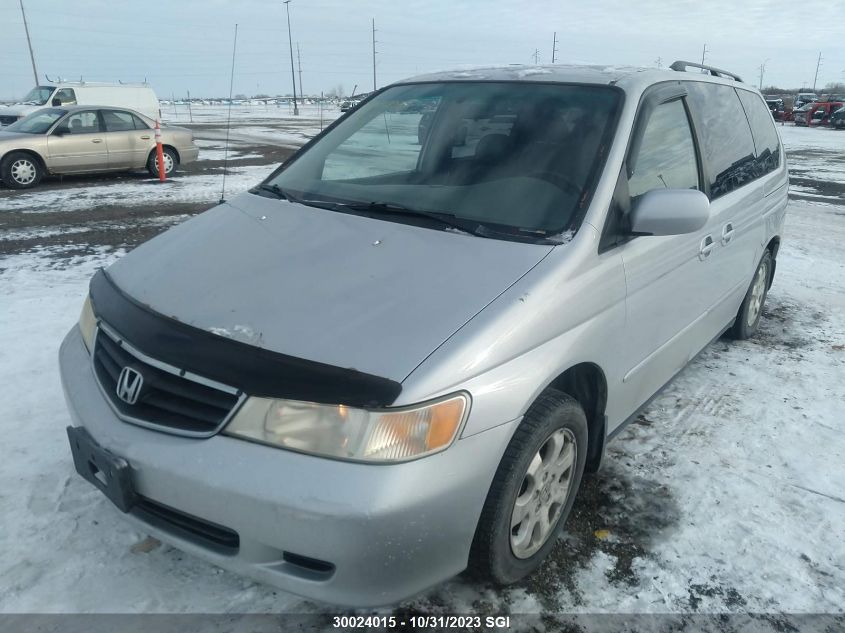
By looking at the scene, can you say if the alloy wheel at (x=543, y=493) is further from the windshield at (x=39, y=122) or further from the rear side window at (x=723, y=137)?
the windshield at (x=39, y=122)

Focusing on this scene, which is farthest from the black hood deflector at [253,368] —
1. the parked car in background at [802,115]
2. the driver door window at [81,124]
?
the parked car in background at [802,115]

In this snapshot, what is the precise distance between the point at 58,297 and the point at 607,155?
14.6ft

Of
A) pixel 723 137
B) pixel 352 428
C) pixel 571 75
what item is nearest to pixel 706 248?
pixel 723 137

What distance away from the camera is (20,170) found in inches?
441

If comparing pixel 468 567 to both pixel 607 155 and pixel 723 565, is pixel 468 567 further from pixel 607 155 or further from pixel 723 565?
pixel 607 155

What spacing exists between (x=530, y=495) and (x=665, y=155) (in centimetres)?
175

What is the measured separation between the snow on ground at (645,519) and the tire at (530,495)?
0.43ft

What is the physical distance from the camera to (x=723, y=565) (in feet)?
8.05

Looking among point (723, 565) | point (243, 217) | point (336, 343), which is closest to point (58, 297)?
point (243, 217)

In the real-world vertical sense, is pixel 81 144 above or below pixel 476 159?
below

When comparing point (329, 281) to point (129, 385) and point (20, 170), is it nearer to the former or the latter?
point (129, 385)

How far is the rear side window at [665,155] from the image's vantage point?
9.12ft

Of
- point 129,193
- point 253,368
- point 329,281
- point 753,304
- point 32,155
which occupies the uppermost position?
point 329,281

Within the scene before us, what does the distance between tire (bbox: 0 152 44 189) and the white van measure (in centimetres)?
881
